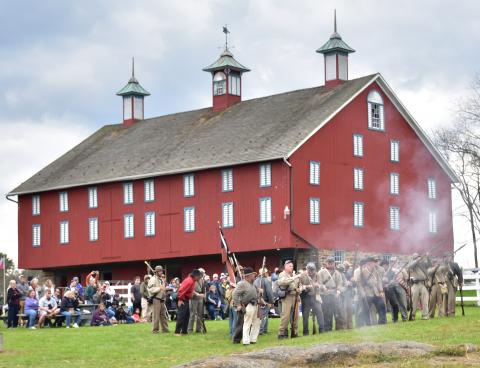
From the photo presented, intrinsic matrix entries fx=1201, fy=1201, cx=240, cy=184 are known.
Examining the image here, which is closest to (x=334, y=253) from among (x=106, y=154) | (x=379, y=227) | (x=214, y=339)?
(x=379, y=227)

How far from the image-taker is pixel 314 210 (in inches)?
2435

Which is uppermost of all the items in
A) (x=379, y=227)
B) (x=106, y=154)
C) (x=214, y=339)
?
(x=106, y=154)

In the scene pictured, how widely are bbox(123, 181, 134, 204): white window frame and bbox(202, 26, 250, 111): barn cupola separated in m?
8.35

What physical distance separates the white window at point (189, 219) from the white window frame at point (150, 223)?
2627mm

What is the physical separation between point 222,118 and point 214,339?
40264mm

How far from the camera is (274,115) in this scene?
67000 mm

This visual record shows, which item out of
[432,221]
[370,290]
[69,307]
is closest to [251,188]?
[432,221]

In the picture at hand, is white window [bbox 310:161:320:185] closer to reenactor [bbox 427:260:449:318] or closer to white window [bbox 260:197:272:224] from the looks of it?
white window [bbox 260:197:272:224]

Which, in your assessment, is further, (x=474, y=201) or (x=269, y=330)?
(x=474, y=201)

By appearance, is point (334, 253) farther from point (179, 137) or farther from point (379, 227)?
point (179, 137)

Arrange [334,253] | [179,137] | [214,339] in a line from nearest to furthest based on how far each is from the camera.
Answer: [214,339], [334,253], [179,137]

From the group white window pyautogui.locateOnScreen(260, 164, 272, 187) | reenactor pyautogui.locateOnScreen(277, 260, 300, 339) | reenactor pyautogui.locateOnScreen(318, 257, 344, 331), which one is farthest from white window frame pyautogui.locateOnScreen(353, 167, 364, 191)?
reenactor pyautogui.locateOnScreen(277, 260, 300, 339)

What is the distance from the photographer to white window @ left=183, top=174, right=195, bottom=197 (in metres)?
66.0

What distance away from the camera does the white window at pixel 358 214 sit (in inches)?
2511
